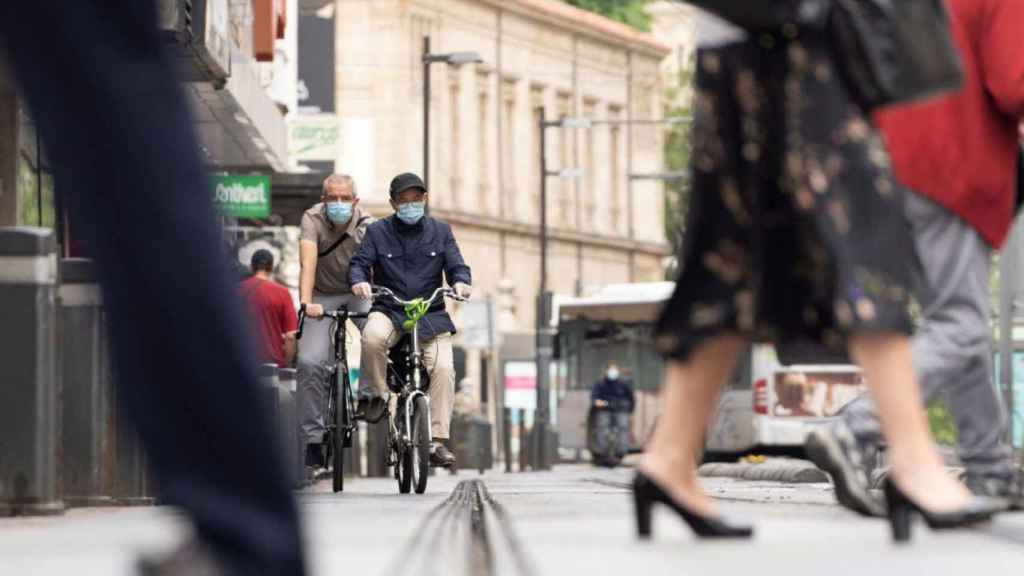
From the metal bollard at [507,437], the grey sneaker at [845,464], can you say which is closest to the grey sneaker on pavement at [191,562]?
the grey sneaker at [845,464]

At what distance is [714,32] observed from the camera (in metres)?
6.21

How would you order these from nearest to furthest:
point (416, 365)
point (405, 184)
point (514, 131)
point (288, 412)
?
point (416, 365), point (405, 184), point (288, 412), point (514, 131)

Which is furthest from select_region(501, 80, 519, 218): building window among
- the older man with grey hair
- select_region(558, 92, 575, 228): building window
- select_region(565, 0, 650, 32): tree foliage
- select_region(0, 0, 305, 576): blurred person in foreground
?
select_region(0, 0, 305, 576): blurred person in foreground

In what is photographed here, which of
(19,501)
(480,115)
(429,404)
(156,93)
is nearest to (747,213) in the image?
(156,93)

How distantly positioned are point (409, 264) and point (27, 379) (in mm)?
5445

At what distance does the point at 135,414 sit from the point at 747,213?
2981 millimetres

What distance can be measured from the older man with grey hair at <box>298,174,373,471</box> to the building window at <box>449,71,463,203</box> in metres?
63.6

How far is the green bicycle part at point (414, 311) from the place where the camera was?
52.8 ft

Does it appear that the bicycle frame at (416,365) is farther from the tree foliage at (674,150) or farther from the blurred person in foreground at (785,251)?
the tree foliage at (674,150)

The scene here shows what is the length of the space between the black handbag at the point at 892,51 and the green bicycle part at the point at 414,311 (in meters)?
9.95

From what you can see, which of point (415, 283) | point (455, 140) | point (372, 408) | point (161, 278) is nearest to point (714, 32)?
point (161, 278)

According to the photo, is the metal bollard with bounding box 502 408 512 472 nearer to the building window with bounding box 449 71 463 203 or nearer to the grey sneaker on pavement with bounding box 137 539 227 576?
the building window with bounding box 449 71 463 203

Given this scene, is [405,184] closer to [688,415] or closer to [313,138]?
[688,415]

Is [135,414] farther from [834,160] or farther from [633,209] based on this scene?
[633,209]
